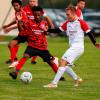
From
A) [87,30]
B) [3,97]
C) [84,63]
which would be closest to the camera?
[3,97]

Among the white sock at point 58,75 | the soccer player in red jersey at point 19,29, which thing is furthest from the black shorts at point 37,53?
the soccer player in red jersey at point 19,29

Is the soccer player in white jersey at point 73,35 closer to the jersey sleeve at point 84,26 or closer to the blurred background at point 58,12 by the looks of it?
the jersey sleeve at point 84,26

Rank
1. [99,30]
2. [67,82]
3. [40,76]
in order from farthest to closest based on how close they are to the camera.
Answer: [99,30], [40,76], [67,82]

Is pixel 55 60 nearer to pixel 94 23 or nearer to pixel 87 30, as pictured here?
pixel 87 30

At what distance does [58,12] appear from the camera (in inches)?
1719

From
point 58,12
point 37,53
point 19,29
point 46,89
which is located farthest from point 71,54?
point 58,12

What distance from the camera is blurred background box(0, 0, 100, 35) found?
120 ft

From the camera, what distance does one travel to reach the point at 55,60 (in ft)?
50.4

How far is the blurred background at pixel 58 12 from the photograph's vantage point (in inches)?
1443

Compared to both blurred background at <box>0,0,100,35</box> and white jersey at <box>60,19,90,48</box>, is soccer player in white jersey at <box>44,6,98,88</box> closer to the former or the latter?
white jersey at <box>60,19,90,48</box>

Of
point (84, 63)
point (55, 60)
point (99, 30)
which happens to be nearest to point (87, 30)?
point (55, 60)

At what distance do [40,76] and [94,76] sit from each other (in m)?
1.37

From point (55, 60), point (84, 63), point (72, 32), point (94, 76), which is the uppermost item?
point (72, 32)

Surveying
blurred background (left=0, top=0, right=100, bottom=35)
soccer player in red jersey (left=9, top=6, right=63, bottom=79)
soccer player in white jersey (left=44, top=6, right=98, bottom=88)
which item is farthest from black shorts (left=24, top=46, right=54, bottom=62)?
blurred background (left=0, top=0, right=100, bottom=35)
